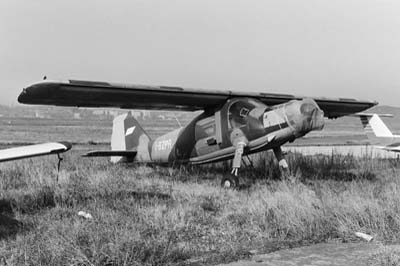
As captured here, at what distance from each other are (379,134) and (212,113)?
320 inches

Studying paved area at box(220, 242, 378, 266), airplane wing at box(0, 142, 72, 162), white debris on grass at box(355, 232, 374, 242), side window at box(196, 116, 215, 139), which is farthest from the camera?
side window at box(196, 116, 215, 139)

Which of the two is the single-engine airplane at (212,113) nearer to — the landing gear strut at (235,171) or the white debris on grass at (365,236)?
the landing gear strut at (235,171)

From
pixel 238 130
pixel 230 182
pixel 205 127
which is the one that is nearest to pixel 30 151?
pixel 230 182

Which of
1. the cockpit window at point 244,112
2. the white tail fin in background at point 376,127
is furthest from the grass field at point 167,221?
the white tail fin in background at point 376,127

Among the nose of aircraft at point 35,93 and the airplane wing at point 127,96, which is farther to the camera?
the airplane wing at point 127,96

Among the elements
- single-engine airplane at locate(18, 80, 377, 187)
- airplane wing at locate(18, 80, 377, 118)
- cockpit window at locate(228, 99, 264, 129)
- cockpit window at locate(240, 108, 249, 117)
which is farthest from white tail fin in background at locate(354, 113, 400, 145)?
cockpit window at locate(240, 108, 249, 117)

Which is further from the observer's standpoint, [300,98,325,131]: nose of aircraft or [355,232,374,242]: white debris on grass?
[300,98,325,131]: nose of aircraft

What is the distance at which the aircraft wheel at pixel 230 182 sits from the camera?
8755mm

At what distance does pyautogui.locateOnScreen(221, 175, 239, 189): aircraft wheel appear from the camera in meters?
8.76

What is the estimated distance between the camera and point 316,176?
33.9 ft

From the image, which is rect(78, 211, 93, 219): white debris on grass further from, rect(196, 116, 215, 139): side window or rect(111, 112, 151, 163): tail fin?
rect(111, 112, 151, 163): tail fin

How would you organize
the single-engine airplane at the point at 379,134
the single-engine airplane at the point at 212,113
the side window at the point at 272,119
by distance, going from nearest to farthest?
1. the single-engine airplane at the point at 212,113
2. the side window at the point at 272,119
3. the single-engine airplane at the point at 379,134

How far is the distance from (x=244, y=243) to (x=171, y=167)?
7706 millimetres

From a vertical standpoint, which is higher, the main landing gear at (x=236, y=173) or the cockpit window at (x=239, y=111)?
the cockpit window at (x=239, y=111)
